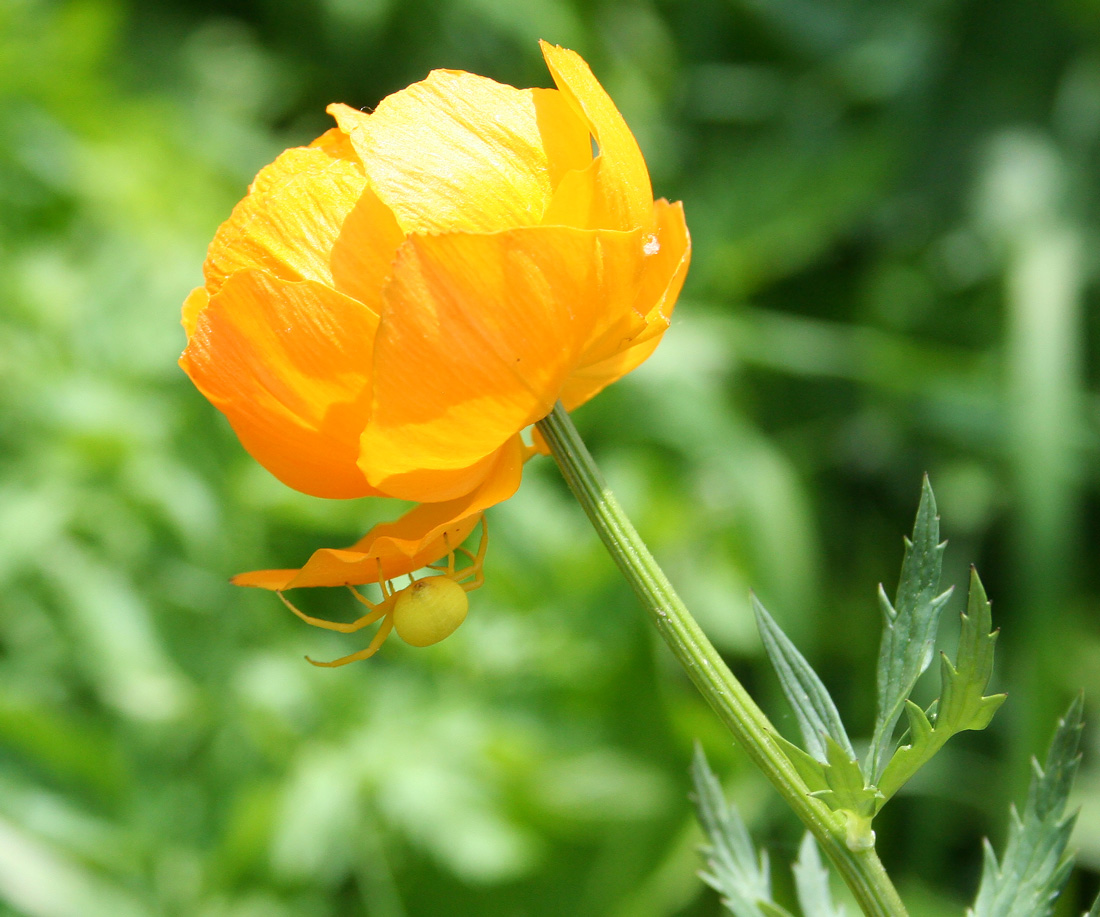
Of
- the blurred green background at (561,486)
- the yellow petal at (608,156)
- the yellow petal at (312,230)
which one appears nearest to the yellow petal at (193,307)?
the yellow petal at (312,230)

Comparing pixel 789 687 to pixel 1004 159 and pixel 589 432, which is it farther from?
pixel 1004 159

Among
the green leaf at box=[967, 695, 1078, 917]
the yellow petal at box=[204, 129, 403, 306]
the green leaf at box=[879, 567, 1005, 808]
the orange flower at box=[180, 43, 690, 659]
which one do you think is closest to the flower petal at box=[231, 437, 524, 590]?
the orange flower at box=[180, 43, 690, 659]

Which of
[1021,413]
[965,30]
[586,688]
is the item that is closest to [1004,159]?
[965,30]

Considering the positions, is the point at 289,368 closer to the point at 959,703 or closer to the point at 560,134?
the point at 560,134

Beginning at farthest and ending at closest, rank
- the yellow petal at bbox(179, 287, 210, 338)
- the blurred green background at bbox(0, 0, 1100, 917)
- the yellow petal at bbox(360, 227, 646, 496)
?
the blurred green background at bbox(0, 0, 1100, 917), the yellow petal at bbox(179, 287, 210, 338), the yellow petal at bbox(360, 227, 646, 496)

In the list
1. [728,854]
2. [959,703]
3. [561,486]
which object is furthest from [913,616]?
[561,486]

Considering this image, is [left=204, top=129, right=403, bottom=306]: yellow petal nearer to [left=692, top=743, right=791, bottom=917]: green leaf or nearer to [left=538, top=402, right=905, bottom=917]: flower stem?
[left=538, top=402, right=905, bottom=917]: flower stem
